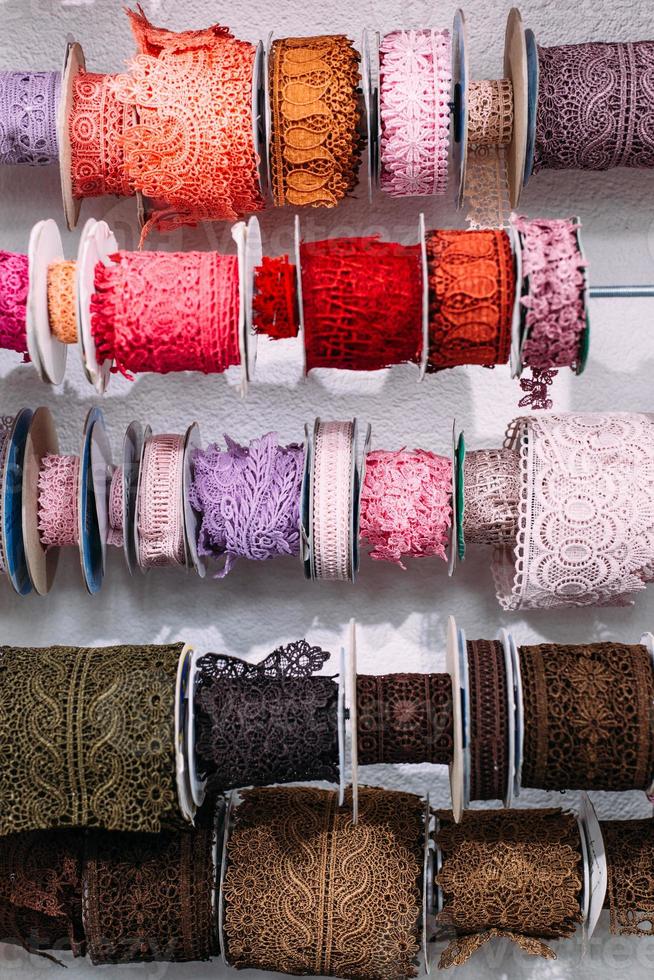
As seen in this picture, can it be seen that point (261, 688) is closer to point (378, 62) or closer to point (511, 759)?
point (511, 759)

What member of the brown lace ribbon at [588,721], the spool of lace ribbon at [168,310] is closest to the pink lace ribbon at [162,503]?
the spool of lace ribbon at [168,310]

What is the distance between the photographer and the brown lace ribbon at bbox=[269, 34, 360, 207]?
1603 millimetres

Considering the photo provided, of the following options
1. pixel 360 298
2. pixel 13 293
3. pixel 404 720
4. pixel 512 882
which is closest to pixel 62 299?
pixel 13 293

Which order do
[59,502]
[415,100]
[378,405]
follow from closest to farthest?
[415,100], [59,502], [378,405]

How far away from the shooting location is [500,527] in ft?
5.36

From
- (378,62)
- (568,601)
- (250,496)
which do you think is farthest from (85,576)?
(378,62)

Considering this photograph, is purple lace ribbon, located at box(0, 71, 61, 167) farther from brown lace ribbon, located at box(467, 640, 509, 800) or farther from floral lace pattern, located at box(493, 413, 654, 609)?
brown lace ribbon, located at box(467, 640, 509, 800)

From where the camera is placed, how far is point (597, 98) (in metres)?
1.62

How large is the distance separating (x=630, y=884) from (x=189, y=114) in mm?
1206

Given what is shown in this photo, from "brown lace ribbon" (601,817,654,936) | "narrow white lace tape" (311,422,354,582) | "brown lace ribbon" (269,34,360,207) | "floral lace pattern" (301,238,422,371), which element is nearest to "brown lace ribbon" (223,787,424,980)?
"brown lace ribbon" (601,817,654,936)

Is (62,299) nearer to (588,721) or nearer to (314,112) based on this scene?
(314,112)

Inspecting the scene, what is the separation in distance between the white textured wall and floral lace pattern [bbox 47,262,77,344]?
301 millimetres

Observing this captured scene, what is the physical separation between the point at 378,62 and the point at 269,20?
0.29 m

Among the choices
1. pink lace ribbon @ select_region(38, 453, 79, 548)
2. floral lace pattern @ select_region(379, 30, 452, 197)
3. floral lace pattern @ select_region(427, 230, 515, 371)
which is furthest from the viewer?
pink lace ribbon @ select_region(38, 453, 79, 548)
